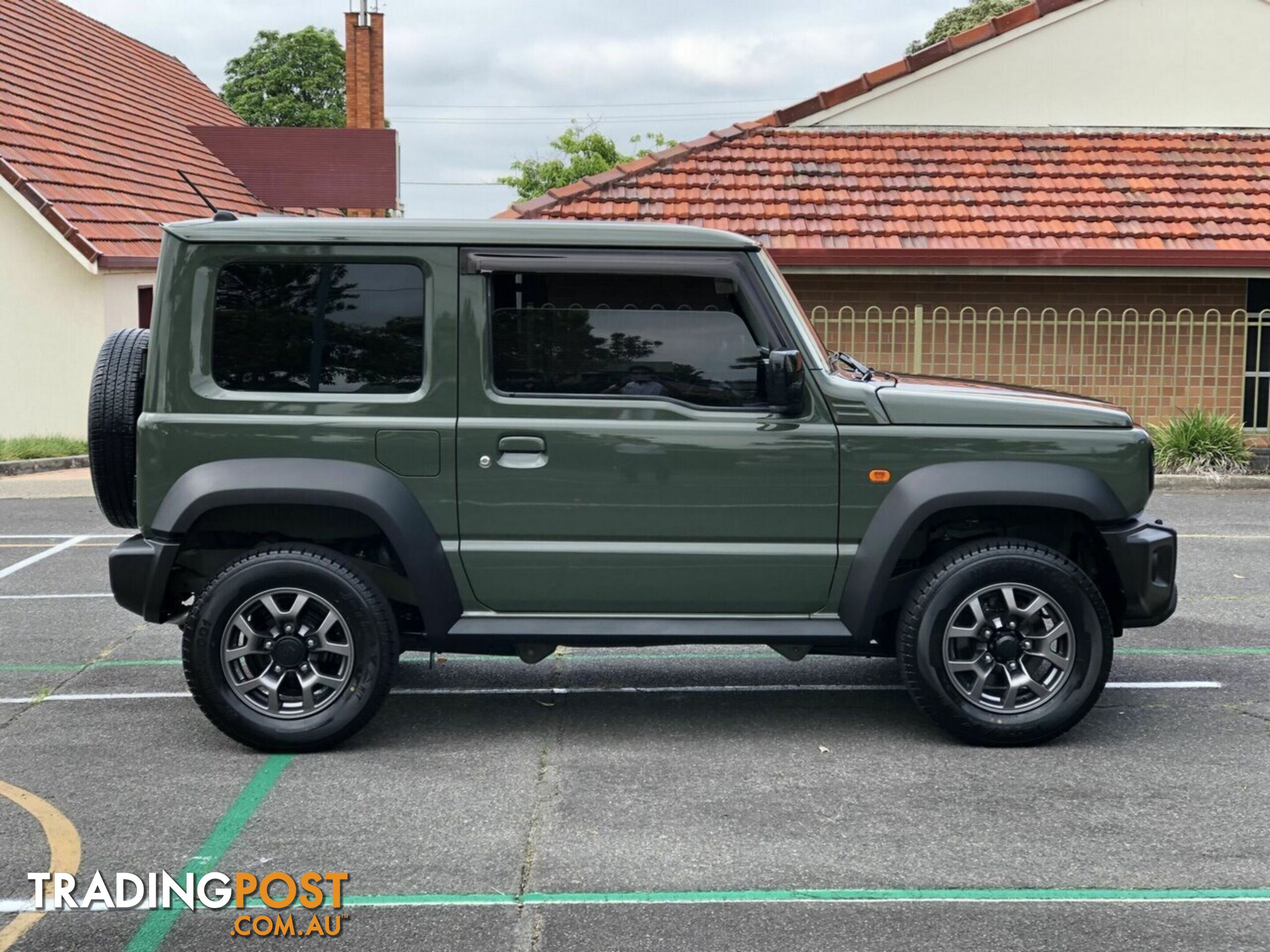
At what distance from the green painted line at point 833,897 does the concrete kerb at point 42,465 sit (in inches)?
545

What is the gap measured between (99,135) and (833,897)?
2120cm

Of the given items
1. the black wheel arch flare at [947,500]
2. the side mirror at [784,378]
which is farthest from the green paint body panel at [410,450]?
the black wheel arch flare at [947,500]

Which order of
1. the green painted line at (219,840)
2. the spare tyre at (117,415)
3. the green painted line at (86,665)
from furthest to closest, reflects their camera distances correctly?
the green painted line at (86,665) → the spare tyre at (117,415) → the green painted line at (219,840)

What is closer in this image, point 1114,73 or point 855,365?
point 855,365

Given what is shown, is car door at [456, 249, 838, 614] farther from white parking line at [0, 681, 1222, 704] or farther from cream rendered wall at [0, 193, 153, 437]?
cream rendered wall at [0, 193, 153, 437]

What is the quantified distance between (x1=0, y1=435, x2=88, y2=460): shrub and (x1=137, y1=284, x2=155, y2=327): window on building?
2.09 m

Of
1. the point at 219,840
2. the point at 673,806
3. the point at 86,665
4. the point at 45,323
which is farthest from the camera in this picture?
the point at 45,323

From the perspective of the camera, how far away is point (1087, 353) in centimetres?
1800

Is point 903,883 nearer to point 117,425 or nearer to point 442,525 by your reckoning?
point 442,525

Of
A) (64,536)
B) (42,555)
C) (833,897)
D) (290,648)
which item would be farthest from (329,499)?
(64,536)

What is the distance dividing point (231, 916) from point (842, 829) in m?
2.01

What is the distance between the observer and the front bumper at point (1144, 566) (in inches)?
224

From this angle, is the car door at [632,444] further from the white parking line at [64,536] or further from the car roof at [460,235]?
the white parking line at [64,536]

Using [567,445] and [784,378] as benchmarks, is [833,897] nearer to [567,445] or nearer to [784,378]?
[784,378]
